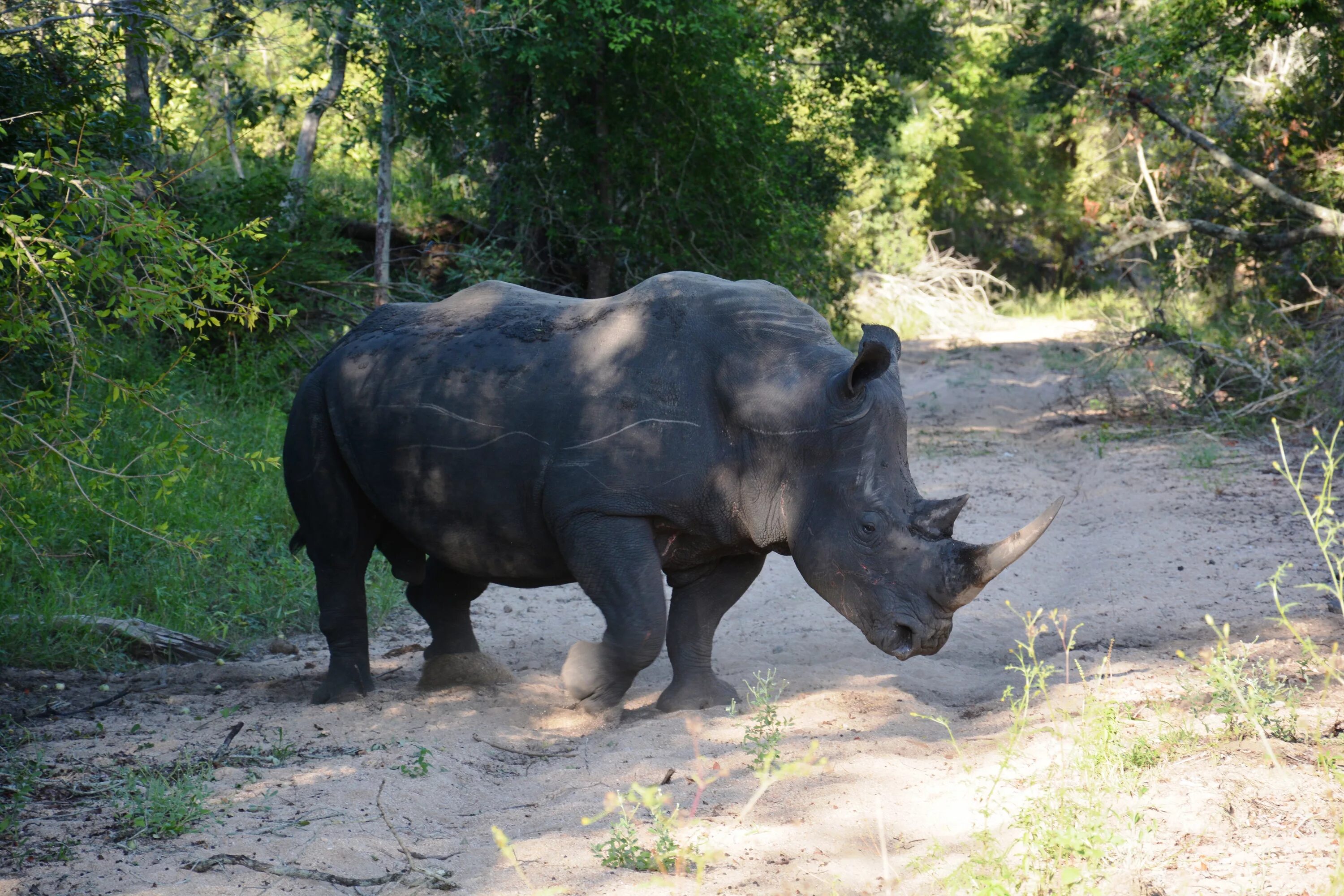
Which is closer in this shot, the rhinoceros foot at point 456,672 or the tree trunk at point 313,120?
the rhinoceros foot at point 456,672

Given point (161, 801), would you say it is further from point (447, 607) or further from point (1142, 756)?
point (1142, 756)

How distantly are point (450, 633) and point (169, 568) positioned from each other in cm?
221

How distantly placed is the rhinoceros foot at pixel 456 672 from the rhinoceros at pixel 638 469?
1.13 ft

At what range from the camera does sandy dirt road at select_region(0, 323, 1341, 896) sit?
329 cm

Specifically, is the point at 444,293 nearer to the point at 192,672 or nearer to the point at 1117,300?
the point at 192,672

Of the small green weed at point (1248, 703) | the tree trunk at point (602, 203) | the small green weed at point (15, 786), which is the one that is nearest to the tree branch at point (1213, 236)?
the tree trunk at point (602, 203)

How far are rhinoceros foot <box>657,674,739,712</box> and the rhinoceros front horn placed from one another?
1.19 meters

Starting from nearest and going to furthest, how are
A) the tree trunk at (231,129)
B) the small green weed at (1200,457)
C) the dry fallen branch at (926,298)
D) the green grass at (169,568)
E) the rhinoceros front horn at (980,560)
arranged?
the rhinoceros front horn at (980,560)
the green grass at (169,568)
the small green weed at (1200,457)
the tree trunk at (231,129)
the dry fallen branch at (926,298)

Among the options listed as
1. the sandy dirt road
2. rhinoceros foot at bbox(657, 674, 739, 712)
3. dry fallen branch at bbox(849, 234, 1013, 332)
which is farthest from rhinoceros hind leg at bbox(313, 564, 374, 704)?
dry fallen branch at bbox(849, 234, 1013, 332)

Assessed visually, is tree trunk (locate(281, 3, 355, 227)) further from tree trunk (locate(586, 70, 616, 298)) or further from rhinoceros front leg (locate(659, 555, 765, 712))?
rhinoceros front leg (locate(659, 555, 765, 712))

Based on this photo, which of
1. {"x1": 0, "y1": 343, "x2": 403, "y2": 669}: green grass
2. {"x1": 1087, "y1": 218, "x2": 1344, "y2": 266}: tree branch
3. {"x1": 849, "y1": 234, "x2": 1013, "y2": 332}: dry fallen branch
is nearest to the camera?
{"x1": 0, "y1": 343, "x2": 403, "y2": 669}: green grass

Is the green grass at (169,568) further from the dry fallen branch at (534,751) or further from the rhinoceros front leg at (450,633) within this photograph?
the dry fallen branch at (534,751)

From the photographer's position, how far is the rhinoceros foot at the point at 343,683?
5.45m

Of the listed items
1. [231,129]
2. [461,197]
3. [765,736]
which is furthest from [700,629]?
[231,129]
